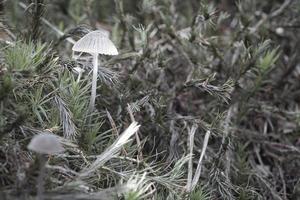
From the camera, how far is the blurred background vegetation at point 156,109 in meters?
1.45

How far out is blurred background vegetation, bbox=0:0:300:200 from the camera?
4.76ft

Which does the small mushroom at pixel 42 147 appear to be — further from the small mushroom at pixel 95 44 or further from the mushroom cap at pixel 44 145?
the small mushroom at pixel 95 44

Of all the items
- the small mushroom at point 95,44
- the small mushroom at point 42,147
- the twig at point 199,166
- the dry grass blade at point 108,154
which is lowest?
the twig at point 199,166

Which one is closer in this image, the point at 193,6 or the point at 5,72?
the point at 5,72

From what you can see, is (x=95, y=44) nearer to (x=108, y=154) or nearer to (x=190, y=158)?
(x=108, y=154)

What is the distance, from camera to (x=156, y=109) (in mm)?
1840

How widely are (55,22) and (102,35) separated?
4.24ft

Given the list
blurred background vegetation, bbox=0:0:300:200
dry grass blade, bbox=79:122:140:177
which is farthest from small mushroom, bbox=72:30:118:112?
dry grass blade, bbox=79:122:140:177

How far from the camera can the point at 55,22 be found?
278 centimetres

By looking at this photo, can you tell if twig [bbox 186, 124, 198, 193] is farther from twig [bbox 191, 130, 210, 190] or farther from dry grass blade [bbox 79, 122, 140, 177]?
dry grass blade [bbox 79, 122, 140, 177]

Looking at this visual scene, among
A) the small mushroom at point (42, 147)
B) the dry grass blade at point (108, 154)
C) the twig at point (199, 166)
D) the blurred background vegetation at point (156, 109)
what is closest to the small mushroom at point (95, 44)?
the blurred background vegetation at point (156, 109)

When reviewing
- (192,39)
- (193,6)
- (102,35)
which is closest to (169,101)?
(192,39)

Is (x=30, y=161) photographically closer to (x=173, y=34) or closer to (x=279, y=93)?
(x=173, y=34)

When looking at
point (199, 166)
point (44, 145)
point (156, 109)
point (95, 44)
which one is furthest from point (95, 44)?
point (199, 166)
